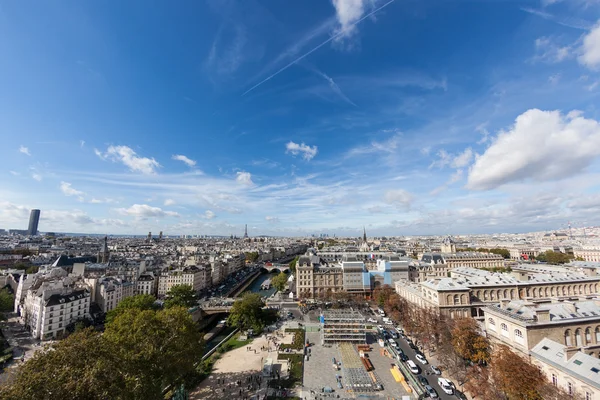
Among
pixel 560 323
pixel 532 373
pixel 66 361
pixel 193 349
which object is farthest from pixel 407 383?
pixel 66 361

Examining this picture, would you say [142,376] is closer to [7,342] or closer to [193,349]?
[193,349]

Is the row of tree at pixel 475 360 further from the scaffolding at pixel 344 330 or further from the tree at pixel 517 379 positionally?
the scaffolding at pixel 344 330

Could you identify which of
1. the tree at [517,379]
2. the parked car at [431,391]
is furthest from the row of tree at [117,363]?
the tree at [517,379]

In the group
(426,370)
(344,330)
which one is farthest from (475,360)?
(344,330)

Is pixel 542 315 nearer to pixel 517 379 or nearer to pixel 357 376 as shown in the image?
pixel 517 379

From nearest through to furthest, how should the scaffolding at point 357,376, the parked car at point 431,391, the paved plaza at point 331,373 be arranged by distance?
the parked car at point 431,391 → the paved plaza at point 331,373 → the scaffolding at point 357,376

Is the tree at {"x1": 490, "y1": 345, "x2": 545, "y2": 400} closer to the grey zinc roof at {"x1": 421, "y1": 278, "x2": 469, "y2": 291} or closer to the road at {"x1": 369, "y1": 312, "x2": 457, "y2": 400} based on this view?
the road at {"x1": 369, "y1": 312, "x2": 457, "y2": 400}

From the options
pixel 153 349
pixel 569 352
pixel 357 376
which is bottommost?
pixel 357 376
